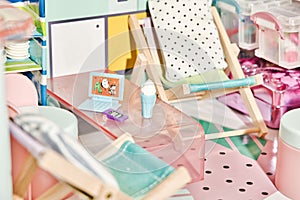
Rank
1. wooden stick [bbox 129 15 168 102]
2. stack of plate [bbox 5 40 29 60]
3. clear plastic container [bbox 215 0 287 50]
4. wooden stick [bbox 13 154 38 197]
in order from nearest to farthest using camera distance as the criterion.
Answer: wooden stick [bbox 13 154 38 197], stack of plate [bbox 5 40 29 60], wooden stick [bbox 129 15 168 102], clear plastic container [bbox 215 0 287 50]

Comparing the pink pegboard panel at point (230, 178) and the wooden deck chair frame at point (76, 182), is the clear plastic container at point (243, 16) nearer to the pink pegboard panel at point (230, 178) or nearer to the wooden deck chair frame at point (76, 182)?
the pink pegboard panel at point (230, 178)

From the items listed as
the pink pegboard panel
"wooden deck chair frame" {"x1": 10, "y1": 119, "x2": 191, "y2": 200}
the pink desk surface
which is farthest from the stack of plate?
"wooden deck chair frame" {"x1": 10, "y1": 119, "x2": 191, "y2": 200}

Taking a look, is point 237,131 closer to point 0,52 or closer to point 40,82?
point 40,82

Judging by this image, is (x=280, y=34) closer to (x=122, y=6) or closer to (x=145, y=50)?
(x=145, y=50)

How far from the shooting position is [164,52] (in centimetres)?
259

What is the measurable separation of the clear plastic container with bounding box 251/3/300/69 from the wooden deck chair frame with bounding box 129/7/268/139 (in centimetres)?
14

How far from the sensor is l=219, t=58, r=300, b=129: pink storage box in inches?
103

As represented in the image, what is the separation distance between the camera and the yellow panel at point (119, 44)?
268 cm

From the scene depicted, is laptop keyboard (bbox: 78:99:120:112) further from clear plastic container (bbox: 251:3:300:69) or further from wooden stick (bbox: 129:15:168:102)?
clear plastic container (bbox: 251:3:300:69)

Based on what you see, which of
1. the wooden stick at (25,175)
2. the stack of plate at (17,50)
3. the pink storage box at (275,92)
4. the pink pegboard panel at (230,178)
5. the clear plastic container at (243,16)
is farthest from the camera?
the clear plastic container at (243,16)

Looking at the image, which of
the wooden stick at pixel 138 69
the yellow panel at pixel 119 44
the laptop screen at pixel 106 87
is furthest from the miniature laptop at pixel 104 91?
the yellow panel at pixel 119 44

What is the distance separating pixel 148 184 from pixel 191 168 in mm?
800

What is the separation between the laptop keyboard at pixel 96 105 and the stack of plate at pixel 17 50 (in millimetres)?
273

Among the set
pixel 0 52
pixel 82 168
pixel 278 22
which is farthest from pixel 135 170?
pixel 278 22
